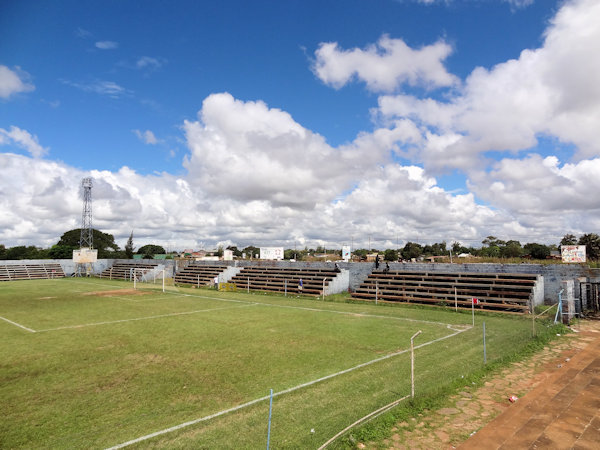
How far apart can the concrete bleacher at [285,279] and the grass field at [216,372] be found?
881 centimetres

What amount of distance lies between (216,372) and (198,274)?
2671cm

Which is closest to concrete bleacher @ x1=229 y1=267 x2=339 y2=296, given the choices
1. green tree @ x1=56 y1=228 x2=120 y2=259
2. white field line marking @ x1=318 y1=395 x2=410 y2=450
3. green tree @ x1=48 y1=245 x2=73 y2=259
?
white field line marking @ x1=318 y1=395 x2=410 y2=450

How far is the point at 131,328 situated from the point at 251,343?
5.42 m

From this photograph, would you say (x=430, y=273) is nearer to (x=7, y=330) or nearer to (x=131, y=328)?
(x=131, y=328)

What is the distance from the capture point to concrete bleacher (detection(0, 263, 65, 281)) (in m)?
41.7

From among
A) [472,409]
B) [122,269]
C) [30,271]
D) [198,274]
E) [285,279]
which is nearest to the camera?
[472,409]

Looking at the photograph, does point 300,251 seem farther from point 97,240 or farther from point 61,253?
point 97,240

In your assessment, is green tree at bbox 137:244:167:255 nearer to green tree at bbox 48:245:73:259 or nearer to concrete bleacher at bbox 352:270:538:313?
green tree at bbox 48:245:73:259

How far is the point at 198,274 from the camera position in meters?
32.8

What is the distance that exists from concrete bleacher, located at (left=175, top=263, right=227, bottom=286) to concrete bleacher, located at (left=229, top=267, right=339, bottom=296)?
2382 mm

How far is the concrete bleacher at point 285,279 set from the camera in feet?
78.3

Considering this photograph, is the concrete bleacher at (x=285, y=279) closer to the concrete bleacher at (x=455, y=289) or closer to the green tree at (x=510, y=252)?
the concrete bleacher at (x=455, y=289)

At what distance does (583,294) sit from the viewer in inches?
610

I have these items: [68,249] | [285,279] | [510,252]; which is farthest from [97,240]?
[510,252]
